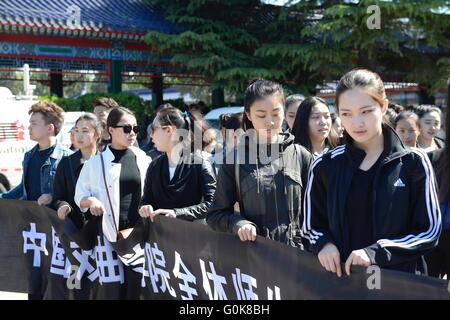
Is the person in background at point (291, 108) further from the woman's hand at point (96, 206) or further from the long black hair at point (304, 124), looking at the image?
the woman's hand at point (96, 206)

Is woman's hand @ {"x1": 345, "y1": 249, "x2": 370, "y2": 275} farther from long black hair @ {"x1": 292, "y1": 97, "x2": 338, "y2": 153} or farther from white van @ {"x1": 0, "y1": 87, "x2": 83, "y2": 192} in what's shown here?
white van @ {"x1": 0, "y1": 87, "x2": 83, "y2": 192}

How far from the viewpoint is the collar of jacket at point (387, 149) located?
252cm

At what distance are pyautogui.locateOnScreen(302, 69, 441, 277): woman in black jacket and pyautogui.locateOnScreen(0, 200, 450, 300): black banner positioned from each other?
109mm


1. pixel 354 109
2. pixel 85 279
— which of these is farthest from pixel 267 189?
pixel 85 279

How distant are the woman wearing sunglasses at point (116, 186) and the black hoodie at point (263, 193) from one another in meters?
1.11

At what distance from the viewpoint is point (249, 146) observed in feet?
10.4

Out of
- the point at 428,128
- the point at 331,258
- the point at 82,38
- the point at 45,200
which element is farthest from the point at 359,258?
the point at 82,38

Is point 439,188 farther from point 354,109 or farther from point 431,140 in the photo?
point 431,140

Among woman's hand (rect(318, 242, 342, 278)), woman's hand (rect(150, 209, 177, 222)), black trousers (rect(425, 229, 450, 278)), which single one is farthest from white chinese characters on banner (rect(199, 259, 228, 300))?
black trousers (rect(425, 229, 450, 278))

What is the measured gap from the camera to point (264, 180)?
123 inches

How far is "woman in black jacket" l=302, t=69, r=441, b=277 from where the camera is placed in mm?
2457

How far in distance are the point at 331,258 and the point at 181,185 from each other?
5.24 ft

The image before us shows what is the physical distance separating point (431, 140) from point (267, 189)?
2.82 m

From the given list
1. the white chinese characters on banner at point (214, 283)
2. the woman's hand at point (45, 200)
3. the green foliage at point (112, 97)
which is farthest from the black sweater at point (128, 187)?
the green foliage at point (112, 97)
